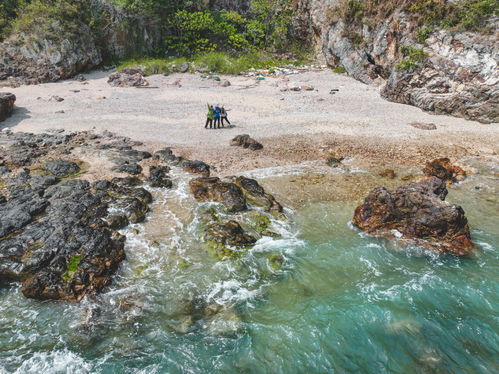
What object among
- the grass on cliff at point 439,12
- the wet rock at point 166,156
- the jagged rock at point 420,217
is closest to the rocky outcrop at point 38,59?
the wet rock at point 166,156

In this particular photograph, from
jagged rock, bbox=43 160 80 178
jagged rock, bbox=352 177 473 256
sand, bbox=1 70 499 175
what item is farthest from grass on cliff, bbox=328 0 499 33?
jagged rock, bbox=43 160 80 178

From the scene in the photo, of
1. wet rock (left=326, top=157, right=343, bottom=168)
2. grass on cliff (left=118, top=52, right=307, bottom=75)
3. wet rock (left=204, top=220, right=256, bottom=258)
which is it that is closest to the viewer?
wet rock (left=204, top=220, right=256, bottom=258)

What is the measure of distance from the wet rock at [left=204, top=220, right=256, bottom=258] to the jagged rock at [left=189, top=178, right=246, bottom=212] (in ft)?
5.34

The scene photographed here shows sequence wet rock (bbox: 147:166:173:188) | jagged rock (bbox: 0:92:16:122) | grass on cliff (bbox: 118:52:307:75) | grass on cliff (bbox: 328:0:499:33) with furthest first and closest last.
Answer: grass on cliff (bbox: 118:52:307:75), jagged rock (bbox: 0:92:16:122), grass on cliff (bbox: 328:0:499:33), wet rock (bbox: 147:166:173:188)

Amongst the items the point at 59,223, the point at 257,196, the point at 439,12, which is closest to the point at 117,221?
the point at 59,223

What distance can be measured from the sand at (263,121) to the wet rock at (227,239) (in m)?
5.79

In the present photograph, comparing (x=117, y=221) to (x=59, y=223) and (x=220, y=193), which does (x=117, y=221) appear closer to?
(x=59, y=223)

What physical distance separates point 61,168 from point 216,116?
35.6 feet

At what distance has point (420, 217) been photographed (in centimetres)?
1217

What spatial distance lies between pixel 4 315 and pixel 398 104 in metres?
29.7

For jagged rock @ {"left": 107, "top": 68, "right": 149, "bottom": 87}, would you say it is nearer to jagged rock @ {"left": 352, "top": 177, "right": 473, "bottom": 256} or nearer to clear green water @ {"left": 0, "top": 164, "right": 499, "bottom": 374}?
clear green water @ {"left": 0, "top": 164, "right": 499, "bottom": 374}

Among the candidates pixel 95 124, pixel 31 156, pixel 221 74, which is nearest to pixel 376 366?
pixel 31 156

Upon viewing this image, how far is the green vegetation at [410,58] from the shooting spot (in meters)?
26.5

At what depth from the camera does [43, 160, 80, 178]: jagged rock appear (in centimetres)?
1717
